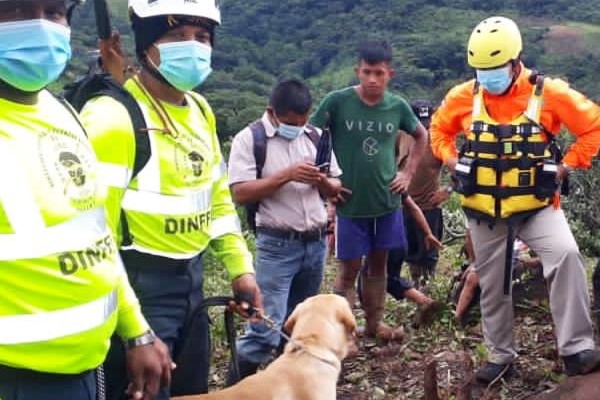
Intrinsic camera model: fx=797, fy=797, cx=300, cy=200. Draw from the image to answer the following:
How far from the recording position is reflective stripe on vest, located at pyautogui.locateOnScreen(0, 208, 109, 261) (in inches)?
76.7

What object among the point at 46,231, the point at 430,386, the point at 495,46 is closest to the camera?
the point at 46,231

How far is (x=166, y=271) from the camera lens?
118 inches

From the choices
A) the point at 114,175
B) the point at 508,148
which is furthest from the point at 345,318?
the point at 508,148

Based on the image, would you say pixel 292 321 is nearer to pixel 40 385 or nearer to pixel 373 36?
pixel 40 385

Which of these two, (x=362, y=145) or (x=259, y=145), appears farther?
(x=362, y=145)

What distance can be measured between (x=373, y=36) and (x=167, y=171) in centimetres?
5051

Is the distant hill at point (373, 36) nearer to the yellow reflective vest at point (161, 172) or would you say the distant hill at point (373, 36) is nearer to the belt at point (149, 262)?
the yellow reflective vest at point (161, 172)

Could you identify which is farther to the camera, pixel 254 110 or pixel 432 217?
pixel 254 110

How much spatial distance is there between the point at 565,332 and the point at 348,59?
49.5m

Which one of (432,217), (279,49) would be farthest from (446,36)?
(432,217)

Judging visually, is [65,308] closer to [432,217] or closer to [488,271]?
[488,271]

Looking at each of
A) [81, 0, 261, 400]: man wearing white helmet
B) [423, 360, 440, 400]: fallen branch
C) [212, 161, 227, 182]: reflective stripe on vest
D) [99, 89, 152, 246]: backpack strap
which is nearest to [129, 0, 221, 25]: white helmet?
[81, 0, 261, 400]: man wearing white helmet

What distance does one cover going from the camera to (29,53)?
2119 mm

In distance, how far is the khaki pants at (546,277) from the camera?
14.0 feet
